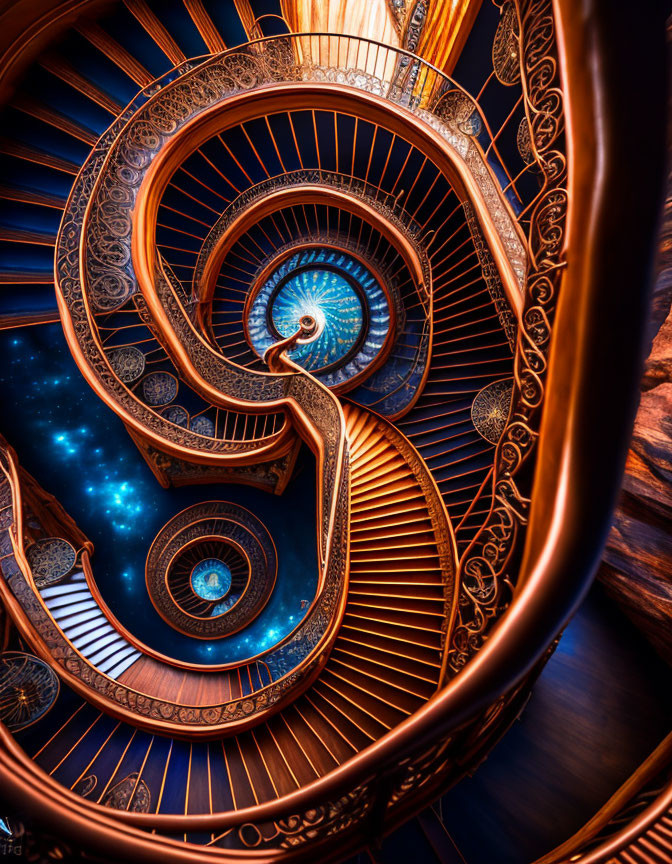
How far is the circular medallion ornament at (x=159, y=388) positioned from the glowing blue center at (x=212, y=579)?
3703mm

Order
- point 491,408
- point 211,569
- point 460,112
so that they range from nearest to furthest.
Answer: point 460,112
point 491,408
point 211,569

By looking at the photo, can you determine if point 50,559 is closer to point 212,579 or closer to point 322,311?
point 212,579

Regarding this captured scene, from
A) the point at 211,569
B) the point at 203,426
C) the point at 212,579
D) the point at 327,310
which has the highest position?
the point at 327,310

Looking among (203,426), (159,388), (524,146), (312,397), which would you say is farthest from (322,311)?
(524,146)

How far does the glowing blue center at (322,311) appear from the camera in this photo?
742 centimetres

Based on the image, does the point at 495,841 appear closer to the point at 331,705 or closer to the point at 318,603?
the point at 331,705

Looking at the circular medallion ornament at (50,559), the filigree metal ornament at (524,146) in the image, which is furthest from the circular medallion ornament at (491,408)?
the circular medallion ornament at (50,559)

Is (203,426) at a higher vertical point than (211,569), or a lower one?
higher

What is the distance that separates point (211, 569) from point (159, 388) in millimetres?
4154

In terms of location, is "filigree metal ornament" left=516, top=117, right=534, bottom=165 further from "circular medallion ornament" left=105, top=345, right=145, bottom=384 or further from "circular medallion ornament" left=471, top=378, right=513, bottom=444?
"circular medallion ornament" left=105, top=345, right=145, bottom=384

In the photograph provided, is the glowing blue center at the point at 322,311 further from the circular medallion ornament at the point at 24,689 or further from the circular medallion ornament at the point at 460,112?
the circular medallion ornament at the point at 24,689

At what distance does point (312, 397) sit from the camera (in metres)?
4.98

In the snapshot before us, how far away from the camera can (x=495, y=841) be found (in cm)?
237

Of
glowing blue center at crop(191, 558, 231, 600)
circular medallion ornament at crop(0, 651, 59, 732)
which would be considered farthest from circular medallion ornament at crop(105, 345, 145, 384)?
glowing blue center at crop(191, 558, 231, 600)
